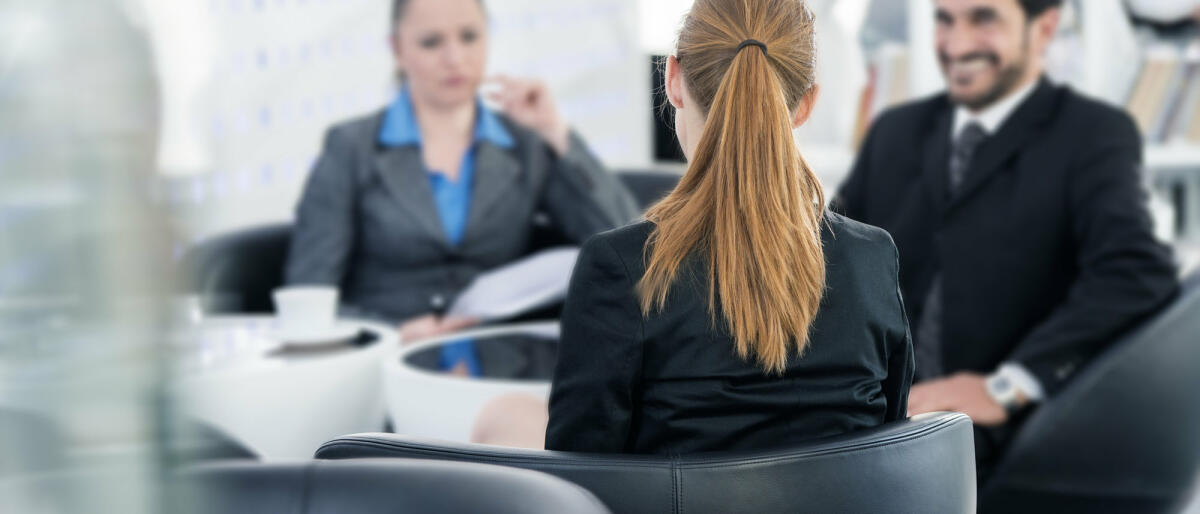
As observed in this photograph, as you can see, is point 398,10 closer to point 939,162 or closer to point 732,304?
point 939,162

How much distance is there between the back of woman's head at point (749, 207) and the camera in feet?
3.05

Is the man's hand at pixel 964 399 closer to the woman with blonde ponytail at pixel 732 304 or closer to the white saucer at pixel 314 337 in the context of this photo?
the woman with blonde ponytail at pixel 732 304

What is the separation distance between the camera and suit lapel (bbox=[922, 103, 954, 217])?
2.08 m

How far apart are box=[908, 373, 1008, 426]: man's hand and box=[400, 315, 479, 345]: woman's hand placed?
0.99 m

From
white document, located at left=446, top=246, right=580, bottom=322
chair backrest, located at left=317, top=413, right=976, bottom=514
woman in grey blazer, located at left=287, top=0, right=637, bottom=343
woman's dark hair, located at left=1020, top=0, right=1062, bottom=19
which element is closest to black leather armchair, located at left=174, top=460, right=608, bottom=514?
chair backrest, located at left=317, top=413, right=976, bottom=514

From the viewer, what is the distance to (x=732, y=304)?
93 centimetres

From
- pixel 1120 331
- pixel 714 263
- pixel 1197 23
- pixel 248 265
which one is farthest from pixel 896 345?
pixel 1197 23

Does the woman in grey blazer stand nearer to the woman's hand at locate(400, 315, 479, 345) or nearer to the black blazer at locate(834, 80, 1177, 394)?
the woman's hand at locate(400, 315, 479, 345)

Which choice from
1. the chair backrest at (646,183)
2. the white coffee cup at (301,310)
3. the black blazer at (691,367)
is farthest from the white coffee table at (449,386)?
the chair backrest at (646,183)

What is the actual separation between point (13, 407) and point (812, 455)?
608 millimetres

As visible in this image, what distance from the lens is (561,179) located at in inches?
109

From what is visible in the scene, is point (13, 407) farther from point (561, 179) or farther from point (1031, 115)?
point (561, 179)

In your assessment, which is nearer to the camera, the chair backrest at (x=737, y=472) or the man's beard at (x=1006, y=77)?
the chair backrest at (x=737, y=472)

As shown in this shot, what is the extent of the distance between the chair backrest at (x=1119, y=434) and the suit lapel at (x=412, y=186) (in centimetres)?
148
